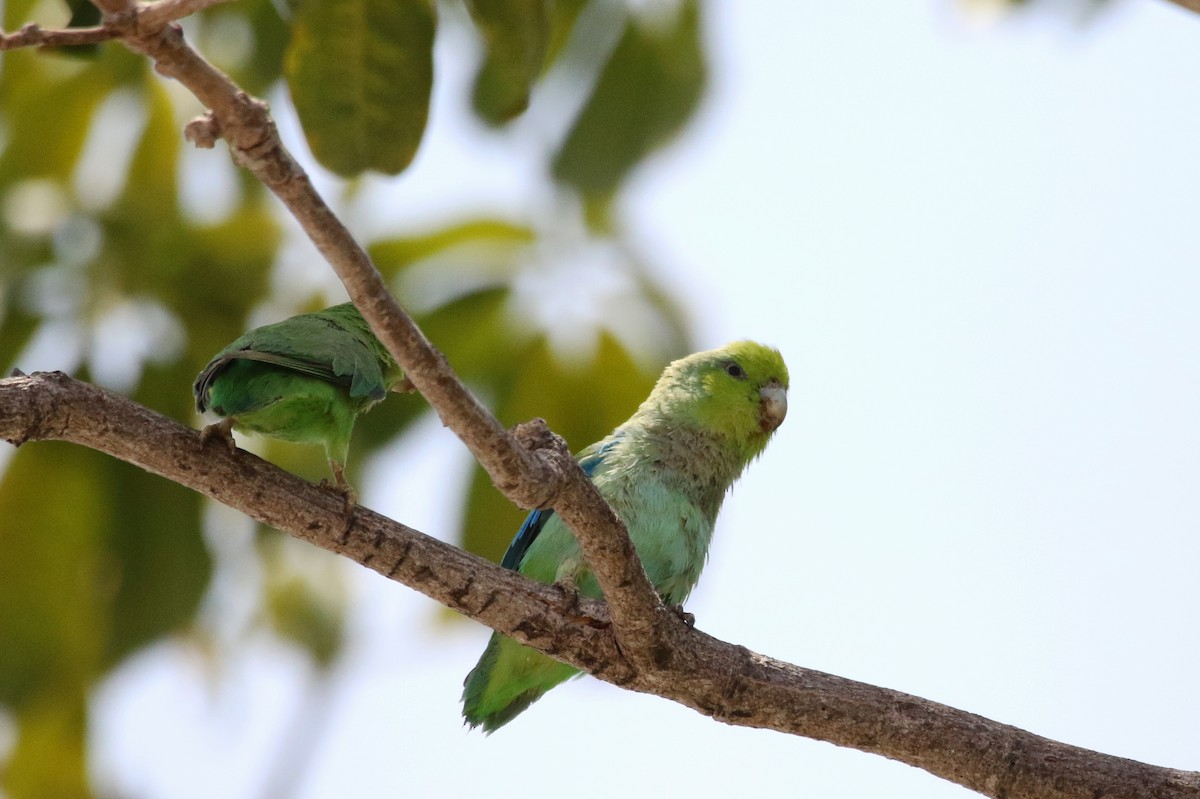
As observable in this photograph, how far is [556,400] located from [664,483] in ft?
1.86

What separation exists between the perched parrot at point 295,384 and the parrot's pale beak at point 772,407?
188cm

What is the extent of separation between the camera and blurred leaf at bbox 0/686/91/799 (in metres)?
5.07

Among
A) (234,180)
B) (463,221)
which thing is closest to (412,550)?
(463,221)

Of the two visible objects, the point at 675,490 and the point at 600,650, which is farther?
the point at 675,490

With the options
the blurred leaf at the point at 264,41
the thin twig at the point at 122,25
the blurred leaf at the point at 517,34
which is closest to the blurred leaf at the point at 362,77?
the blurred leaf at the point at 517,34

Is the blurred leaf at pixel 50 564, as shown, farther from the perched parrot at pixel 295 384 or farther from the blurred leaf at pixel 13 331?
the perched parrot at pixel 295 384

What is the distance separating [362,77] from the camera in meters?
4.09

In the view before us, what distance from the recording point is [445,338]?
5.02 m

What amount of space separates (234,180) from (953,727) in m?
4.36

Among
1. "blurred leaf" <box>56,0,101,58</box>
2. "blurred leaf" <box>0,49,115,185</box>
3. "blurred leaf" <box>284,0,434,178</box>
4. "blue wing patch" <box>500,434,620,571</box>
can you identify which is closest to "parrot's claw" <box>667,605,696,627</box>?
"blue wing patch" <box>500,434,620,571</box>

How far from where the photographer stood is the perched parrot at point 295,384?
368 cm

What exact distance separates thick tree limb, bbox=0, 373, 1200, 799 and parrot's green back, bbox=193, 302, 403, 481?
29cm

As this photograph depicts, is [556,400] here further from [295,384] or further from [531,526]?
[295,384]

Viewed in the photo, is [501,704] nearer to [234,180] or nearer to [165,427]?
[165,427]
